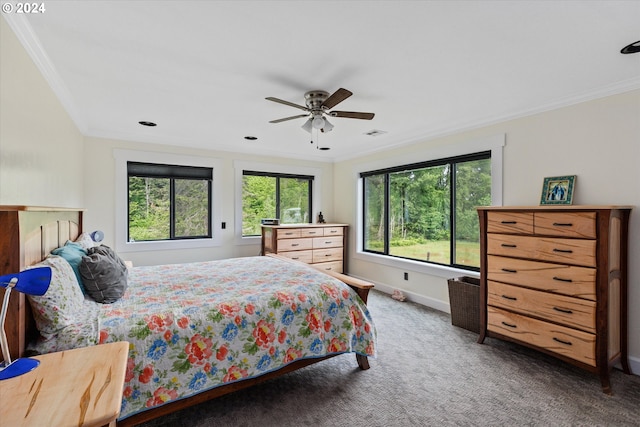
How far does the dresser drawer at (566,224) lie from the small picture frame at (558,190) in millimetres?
441

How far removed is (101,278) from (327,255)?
11.8 feet

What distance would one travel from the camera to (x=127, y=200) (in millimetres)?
4000

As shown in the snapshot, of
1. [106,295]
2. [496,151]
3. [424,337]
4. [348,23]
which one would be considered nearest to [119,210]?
[106,295]

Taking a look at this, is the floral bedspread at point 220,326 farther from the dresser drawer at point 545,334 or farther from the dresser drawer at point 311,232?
the dresser drawer at point 311,232

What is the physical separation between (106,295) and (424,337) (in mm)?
2732

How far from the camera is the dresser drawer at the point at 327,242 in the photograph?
5.00 metres

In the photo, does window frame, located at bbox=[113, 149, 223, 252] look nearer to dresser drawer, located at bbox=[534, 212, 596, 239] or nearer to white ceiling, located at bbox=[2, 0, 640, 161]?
white ceiling, located at bbox=[2, 0, 640, 161]

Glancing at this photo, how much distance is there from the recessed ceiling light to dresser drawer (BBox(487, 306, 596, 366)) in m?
1.93

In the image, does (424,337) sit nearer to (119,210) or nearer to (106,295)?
(106,295)

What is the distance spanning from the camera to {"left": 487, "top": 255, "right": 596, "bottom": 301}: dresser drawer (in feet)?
7.18

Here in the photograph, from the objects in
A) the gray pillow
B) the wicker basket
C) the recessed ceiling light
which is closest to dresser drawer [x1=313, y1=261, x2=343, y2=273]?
the wicker basket

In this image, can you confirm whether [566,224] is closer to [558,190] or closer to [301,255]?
[558,190]

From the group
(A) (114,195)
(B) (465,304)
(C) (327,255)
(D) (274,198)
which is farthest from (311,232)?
(A) (114,195)

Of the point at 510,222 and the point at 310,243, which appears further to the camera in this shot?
the point at 310,243
